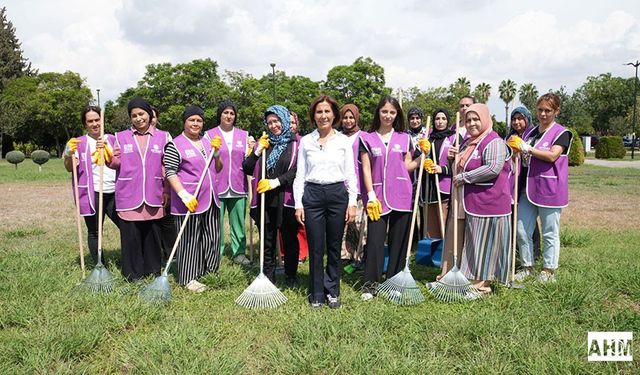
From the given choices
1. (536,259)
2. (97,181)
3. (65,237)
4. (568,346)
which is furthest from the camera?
(65,237)

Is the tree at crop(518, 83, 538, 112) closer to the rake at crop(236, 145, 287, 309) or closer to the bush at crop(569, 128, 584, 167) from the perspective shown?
the bush at crop(569, 128, 584, 167)

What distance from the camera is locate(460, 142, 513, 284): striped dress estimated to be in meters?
4.66

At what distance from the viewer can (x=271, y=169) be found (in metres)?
5.02

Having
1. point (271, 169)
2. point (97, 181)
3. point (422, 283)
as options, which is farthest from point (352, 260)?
point (97, 181)

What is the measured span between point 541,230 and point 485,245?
3.25 ft

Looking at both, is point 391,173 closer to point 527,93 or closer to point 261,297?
point 261,297

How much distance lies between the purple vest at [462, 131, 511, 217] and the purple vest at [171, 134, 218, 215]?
8.56 feet

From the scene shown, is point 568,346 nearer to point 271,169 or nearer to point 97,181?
point 271,169

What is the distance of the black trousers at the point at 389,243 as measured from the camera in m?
4.80

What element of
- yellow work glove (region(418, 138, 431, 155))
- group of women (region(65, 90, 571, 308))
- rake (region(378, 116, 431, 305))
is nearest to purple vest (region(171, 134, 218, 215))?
group of women (region(65, 90, 571, 308))

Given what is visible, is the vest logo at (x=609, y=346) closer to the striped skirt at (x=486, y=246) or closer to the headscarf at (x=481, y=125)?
the striped skirt at (x=486, y=246)

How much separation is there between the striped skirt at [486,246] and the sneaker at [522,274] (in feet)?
1.83

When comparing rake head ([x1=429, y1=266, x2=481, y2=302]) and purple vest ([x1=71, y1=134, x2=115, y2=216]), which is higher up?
purple vest ([x1=71, y1=134, x2=115, y2=216])

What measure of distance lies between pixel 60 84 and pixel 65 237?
42.5 metres
